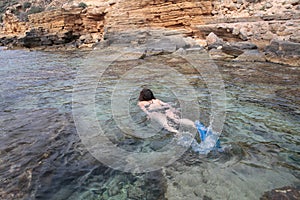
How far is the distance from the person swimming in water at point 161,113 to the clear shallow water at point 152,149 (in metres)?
0.20

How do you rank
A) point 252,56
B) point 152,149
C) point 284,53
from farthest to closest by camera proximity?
1. point 252,56
2. point 284,53
3. point 152,149

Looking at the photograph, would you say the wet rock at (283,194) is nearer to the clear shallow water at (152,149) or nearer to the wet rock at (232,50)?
the clear shallow water at (152,149)

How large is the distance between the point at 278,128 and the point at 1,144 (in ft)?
14.5

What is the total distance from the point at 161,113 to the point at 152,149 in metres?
1.10

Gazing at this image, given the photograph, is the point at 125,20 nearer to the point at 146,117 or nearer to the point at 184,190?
the point at 146,117

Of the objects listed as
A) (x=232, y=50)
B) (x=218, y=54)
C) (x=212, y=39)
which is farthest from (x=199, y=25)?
(x=232, y=50)

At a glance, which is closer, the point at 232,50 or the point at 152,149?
the point at 152,149

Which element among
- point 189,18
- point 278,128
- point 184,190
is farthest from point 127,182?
point 189,18

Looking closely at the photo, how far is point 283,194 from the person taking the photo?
2305mm

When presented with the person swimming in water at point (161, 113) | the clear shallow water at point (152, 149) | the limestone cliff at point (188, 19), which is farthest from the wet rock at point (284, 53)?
the person swimming in water at point (161, 113)

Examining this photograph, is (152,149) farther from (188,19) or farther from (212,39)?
(188,19)

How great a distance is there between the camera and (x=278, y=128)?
393cm

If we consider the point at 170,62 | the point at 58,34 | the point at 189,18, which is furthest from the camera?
the point at 58,34

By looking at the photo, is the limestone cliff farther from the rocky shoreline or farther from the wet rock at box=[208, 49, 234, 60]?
the wet rock at box=[208, 49, 234, 60]
